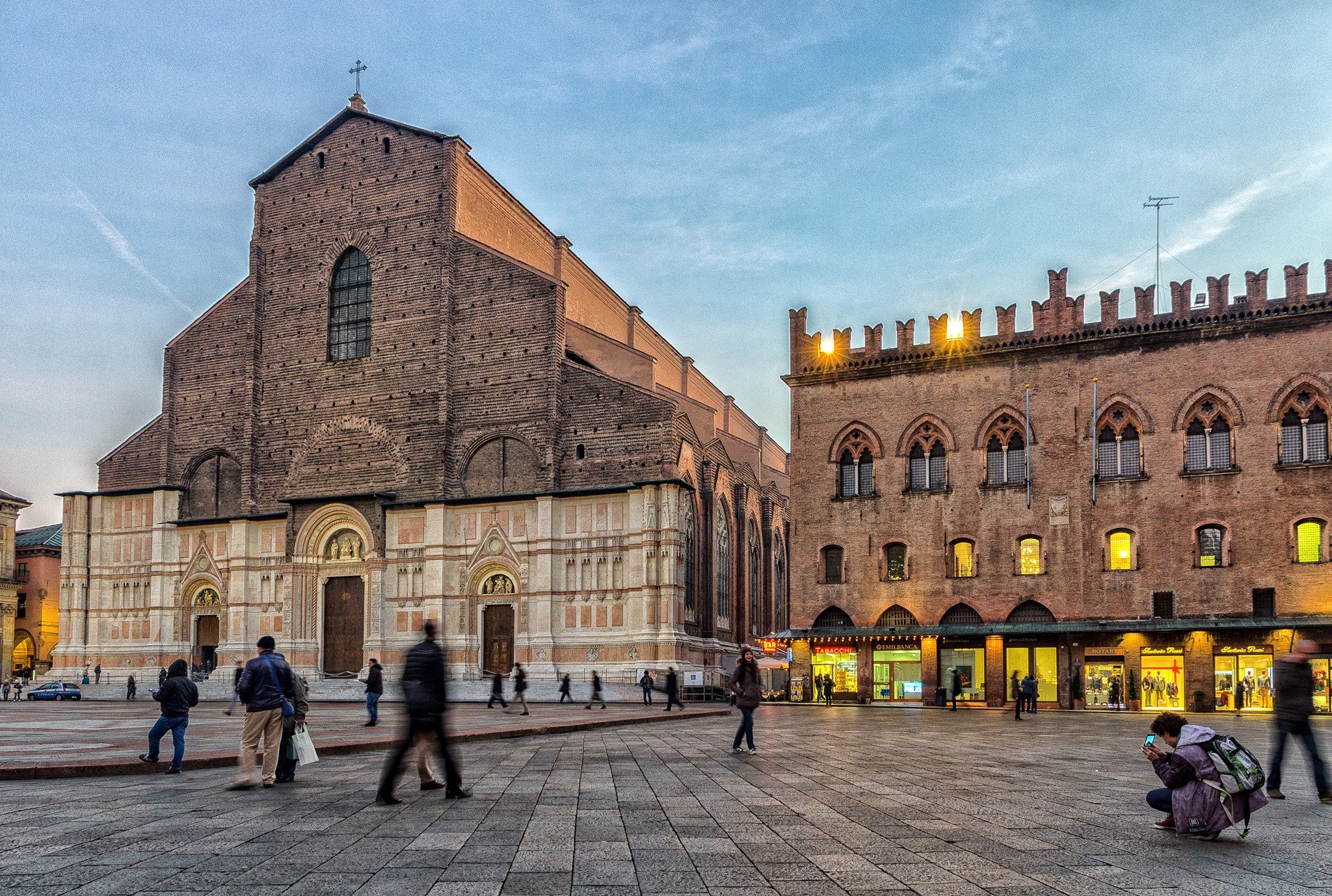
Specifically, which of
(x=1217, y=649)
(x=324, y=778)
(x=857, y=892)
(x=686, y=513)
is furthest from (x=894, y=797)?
(x=686, y=513)

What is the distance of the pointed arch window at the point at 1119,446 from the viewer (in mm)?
36656

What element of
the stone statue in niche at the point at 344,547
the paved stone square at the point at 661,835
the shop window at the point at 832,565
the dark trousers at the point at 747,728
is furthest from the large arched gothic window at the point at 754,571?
the paved stone square at the point at 661,835

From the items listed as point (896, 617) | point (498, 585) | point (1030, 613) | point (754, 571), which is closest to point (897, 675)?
point (896, 617)

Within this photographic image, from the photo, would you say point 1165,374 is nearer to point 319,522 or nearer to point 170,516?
point 319,522

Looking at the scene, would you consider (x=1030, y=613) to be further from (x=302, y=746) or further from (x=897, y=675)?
(x=302, y=746)

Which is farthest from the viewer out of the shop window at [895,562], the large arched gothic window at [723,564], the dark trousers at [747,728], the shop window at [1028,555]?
the large arched gothic window at [723,564]

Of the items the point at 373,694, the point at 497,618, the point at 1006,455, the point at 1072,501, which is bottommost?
the point at 373,694

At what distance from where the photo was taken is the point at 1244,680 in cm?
3428

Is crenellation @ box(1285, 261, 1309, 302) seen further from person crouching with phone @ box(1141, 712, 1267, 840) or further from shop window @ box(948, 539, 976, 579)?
person crouching with phone @ box(1141, 712, 1267, 840)

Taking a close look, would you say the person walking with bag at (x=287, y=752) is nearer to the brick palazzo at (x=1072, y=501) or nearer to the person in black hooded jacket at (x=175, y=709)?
the person in black hooded jacket at (x=175, y=709)

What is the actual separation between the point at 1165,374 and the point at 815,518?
12.7 metres

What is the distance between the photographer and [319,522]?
4712cm

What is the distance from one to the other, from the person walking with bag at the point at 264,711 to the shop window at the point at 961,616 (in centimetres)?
2923

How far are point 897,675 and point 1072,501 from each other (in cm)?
838
